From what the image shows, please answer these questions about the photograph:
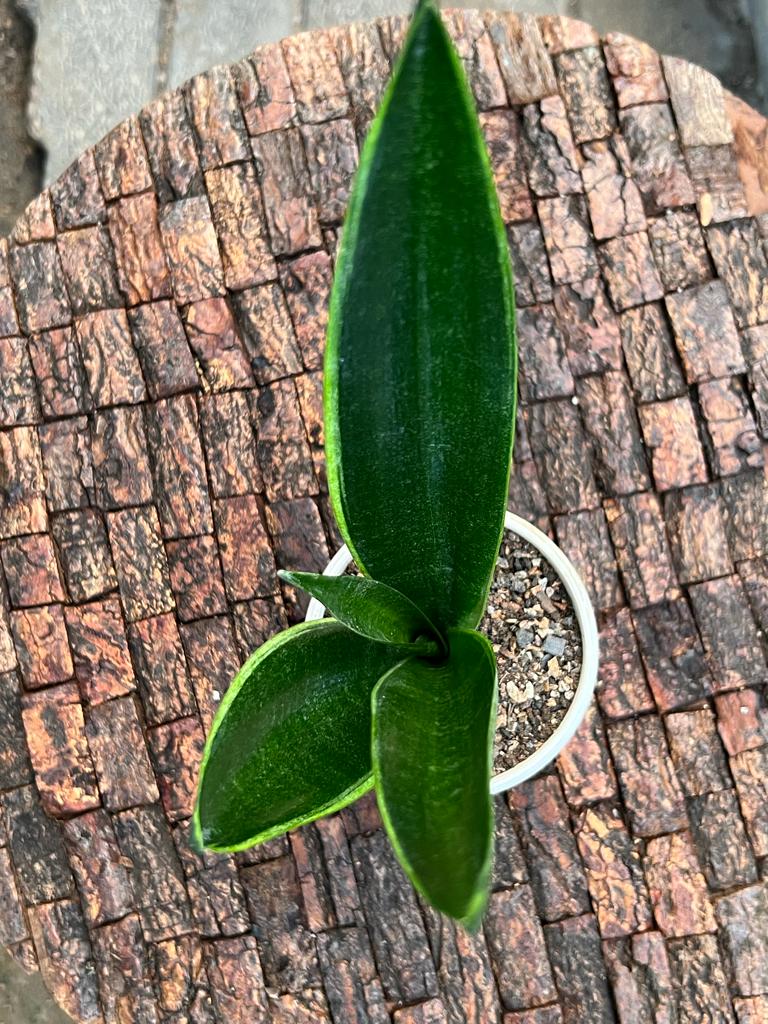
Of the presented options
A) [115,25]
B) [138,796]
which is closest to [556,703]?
[138,796]

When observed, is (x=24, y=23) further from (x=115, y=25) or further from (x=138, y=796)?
(x=138, y=796)

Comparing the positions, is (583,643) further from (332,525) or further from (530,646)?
(332,525)

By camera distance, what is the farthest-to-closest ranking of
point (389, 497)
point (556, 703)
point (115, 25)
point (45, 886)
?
point (115, 25) → point (45, 886) → point (556, 703) → point (389, 497)

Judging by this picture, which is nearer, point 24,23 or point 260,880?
point 260,880

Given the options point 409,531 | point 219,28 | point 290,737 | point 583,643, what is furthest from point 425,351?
point 219,28

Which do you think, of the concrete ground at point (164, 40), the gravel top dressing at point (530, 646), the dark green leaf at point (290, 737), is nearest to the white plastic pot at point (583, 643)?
the gravel top dressing at point (530, 646)

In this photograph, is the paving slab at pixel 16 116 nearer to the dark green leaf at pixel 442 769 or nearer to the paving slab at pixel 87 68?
the paving slab at pixel 87 68

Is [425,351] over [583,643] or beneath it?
over

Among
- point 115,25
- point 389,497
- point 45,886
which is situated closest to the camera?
point 389,497
